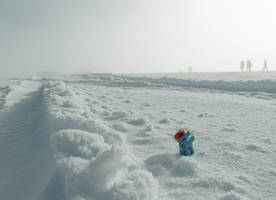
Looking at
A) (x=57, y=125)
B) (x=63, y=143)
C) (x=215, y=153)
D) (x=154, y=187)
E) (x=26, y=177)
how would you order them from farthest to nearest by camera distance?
(x=57, y=125) → (x=215, y=153) → (x=63, y=143) → (x=26, y=177) → (x=154, y=187)

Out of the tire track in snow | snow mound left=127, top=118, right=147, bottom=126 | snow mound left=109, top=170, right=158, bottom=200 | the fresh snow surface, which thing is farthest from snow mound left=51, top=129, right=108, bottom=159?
snow mound left=127, top=118, right=147, bottom=126

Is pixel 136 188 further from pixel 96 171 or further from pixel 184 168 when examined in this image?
pixel 184 168

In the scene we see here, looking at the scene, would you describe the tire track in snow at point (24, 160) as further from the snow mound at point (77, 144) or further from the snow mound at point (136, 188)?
the snow mound at point (136, 188)

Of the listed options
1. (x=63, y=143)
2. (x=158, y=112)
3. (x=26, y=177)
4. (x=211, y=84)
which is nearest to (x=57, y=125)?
(x=63, y=143)

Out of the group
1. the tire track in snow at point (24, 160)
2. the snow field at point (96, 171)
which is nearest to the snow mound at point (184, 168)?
the snow field at point (96, 171)

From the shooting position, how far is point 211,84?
326 inches

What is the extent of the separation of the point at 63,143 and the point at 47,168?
205mm

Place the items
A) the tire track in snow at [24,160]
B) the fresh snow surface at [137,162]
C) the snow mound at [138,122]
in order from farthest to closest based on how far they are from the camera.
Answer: the snow mound at [138,122] < the tire track in snow at [24,160] < the fresh snow surface at [137,162]

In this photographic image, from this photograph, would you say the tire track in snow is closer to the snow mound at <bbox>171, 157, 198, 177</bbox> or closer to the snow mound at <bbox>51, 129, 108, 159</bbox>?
the snow mound at <bbox>51, 129, 108, 159</bbox>

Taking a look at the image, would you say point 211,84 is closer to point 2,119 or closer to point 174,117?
point 174,117

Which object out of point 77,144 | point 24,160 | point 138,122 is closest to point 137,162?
point 77,144

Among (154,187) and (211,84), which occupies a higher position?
(211,84)

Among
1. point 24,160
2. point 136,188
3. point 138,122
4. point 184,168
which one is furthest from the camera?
point 138,122

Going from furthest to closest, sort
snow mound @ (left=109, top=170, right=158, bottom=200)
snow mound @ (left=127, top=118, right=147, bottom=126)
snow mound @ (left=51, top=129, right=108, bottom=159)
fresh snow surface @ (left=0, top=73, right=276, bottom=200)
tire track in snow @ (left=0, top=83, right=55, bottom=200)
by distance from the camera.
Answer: snow mound @ (left=127, top=118, right=147, bottom=126) < snow mound @ (left=51, top=129, right=108, bottom=159) < tire track in snow @ (left=0, top=83, right=55, bottom=200) < fresh snow surface @ (left=0, top=73, right=276, bottom=200) < snow mound @ (left=109, top=170, right=158, bottom=200)
